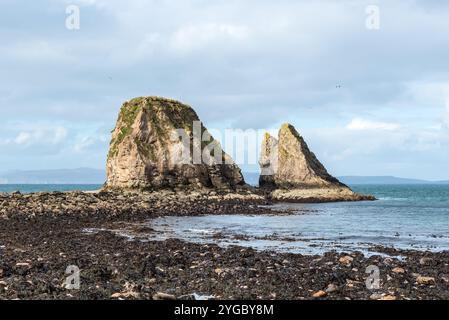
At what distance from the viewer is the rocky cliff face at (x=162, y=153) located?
71.9 meters

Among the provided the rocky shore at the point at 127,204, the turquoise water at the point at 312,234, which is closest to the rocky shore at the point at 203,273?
the turquoise water at the point at 312,234

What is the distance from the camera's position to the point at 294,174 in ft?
293

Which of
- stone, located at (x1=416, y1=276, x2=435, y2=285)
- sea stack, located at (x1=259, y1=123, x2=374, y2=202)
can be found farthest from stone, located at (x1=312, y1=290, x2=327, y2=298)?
sea stack, located at (x1=259, y1=123, x2=374, y2=202)

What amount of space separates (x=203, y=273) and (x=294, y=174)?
72.9m

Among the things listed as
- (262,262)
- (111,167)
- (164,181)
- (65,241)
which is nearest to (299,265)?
(262,262)

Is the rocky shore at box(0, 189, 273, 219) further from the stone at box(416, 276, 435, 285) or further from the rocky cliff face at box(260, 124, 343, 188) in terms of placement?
the stone at box(416, 276, 435, 285)

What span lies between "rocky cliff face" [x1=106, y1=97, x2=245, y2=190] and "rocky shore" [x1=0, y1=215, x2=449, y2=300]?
1816 inches

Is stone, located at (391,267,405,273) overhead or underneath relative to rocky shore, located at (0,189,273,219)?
underneath

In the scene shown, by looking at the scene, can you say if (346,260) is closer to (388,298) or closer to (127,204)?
(388,298)

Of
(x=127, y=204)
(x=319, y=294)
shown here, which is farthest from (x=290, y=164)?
(x=319, y=294)

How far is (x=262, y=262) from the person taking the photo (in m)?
19.7

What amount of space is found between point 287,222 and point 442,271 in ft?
79.4

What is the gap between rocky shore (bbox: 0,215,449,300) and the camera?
14.7 m
